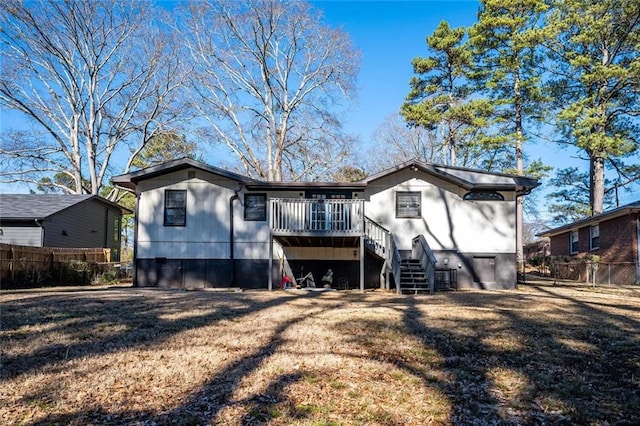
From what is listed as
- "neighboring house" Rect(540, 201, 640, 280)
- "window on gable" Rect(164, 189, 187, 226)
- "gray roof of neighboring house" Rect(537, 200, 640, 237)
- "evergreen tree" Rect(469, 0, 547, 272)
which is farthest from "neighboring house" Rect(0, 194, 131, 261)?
"neighboring house" Rect(540, 201, 640, 280)

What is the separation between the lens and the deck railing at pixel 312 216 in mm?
14188

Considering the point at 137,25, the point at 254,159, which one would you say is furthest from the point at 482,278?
the point at 137,25

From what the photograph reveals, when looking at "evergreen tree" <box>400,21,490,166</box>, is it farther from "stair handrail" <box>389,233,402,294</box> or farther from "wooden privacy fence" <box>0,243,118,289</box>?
"wooden privacy fence" <box>0,243,118,289</box>

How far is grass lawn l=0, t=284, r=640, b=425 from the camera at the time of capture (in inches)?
157

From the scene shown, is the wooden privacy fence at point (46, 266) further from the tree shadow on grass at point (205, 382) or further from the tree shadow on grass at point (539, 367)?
the tree shadow on grass at point (539, 367)

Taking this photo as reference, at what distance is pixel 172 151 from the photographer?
32.1 metres

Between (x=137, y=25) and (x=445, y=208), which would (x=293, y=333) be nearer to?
(x=445, y=208)

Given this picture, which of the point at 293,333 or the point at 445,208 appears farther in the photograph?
the point at 445,208

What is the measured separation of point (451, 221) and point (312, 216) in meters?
4.99

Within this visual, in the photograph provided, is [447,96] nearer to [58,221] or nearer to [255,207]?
[255,207]

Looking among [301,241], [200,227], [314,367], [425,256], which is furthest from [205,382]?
[200,227]

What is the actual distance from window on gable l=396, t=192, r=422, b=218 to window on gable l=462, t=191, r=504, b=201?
5.39 ft

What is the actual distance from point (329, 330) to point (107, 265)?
1461 cm

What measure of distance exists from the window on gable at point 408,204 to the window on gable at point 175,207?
7.56m
